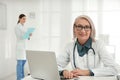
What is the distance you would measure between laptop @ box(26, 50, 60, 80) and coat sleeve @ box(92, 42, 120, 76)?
0.32 m

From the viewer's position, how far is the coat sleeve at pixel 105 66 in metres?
1.44

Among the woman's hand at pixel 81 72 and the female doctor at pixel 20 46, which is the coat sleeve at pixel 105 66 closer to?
the woman's hand at pixel 81 72

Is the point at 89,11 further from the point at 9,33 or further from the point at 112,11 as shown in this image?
the point at 9,33

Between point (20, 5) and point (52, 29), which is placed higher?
point (20, 5)

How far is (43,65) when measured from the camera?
130 cm

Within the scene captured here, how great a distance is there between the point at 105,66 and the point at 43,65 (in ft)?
1.61

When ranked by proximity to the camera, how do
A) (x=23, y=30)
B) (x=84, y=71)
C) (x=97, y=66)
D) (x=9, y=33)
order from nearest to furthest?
(x=84, y=71)
(x=97, y=66)
(x=23, y=30)
(x=9, y=33)

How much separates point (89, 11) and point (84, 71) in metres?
3.16

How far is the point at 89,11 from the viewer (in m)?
4.45

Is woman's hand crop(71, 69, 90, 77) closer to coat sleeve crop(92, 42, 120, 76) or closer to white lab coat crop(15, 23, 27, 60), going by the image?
coat sleeve crop(92, 42, 120, 76)

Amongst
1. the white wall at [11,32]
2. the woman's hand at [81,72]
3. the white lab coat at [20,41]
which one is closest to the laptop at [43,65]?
the woman's hand at [81,72]

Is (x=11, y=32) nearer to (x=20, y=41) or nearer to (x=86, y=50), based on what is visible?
(x=20, y=41)

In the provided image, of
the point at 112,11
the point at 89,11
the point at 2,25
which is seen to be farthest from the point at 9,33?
the point at 112,11

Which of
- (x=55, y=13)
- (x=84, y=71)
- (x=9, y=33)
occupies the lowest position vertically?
(x=84, y=71)
